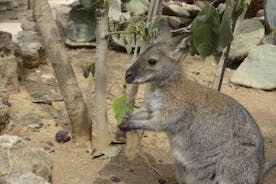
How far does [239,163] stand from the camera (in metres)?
4.11

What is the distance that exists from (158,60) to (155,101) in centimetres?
33

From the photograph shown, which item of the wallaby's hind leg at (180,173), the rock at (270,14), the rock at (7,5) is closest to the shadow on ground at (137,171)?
the wallaby's hind leg at (180,173)

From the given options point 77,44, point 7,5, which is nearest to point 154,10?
point 77,44

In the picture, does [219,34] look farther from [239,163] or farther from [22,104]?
[22,104]

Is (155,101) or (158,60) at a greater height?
(158,60)

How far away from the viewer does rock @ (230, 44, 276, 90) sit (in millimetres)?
6980

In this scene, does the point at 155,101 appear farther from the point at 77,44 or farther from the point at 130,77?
the point at 77,44

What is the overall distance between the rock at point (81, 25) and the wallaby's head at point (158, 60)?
3.64m

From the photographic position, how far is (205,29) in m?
3.53

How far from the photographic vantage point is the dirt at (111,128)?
474 centimetres

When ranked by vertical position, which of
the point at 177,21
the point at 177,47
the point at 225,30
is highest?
the point at 225,30

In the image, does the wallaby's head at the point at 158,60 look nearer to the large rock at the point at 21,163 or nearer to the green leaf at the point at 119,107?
the green leaf at the point at 119,107

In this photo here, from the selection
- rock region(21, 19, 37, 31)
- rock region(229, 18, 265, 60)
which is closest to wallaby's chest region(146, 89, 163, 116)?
rock region(229, 18, 265, 60)

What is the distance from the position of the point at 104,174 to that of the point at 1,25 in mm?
4509
